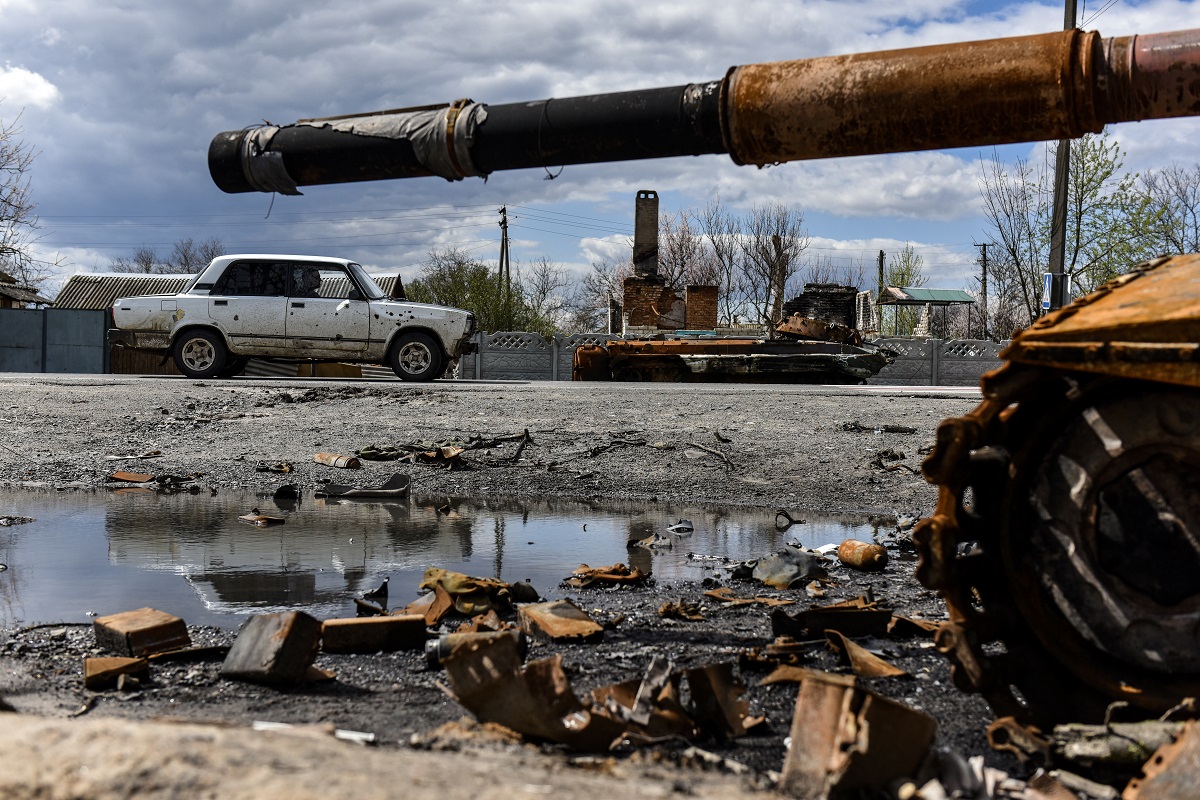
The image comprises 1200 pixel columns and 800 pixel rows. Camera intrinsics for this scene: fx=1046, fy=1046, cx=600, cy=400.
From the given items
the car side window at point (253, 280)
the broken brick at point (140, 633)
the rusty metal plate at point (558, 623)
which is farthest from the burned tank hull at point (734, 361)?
the broken brick at point (140, 633)

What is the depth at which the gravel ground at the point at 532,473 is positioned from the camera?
2723mm

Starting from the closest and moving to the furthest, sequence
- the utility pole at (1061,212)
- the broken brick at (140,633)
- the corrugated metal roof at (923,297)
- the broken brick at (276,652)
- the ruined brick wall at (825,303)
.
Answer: the broken brick at (276,652)
the broken brick at (140,633)
the utility pole at (1061,212)
the ruined brick wall at (825,303)
the corrugated metal roof at (923,297)

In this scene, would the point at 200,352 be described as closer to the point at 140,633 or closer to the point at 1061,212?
the point at 140,633

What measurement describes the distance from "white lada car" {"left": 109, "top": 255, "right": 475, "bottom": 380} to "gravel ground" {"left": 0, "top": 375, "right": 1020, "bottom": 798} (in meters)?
2.55

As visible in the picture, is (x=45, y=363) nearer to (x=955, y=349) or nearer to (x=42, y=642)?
(x=955, y=349)

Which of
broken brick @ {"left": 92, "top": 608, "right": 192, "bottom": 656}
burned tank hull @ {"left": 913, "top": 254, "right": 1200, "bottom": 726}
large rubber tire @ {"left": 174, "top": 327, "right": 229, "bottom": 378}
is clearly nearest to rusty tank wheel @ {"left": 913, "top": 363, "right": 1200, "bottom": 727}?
burned tank hull @ {"left": 913, "top": 254, "right": 1200, "bottom": 726}

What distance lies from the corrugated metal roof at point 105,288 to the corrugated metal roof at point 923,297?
31589 millimetres

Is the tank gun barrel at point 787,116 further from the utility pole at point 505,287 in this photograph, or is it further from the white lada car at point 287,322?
the utility pole at point 505,287

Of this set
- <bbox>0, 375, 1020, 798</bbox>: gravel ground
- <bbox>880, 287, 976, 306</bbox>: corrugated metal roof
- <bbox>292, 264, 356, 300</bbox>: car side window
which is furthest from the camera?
<bbox>880, 287, 976, 306</bbox>: corrugated metal roof

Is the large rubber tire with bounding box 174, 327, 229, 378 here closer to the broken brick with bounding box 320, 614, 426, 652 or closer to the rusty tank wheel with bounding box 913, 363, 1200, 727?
the broken brick with bounding box 320, 614, 426, 652

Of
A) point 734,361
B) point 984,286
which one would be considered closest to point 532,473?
point 734,361

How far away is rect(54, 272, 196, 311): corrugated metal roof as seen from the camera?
4203cm

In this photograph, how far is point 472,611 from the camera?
3.93 meters

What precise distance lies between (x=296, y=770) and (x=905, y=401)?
9.35m
